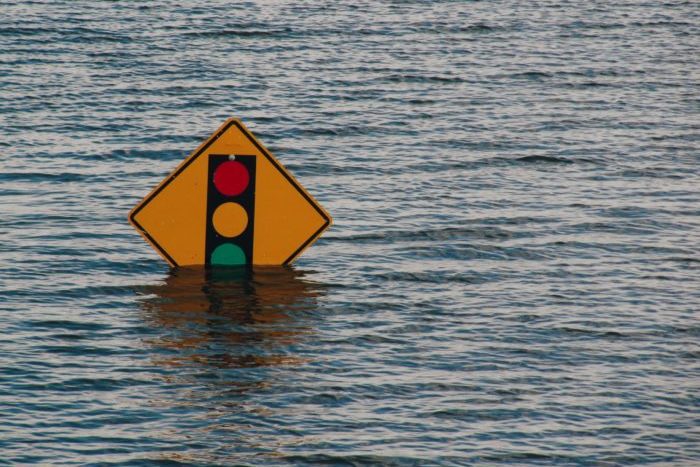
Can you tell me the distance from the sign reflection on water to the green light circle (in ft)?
0.29

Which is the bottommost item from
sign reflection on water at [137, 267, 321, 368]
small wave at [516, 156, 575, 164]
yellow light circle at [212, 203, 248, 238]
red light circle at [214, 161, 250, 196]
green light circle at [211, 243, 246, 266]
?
sign reflection on water at [137, 267, 321, 368]

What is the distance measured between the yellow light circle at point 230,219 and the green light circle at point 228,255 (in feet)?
0.44

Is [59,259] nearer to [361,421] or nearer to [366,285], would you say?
[366,285]

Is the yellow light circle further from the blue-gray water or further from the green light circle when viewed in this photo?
the blue-gray water

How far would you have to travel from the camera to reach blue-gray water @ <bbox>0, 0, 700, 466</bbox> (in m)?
10.1

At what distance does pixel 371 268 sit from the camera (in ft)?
46.7

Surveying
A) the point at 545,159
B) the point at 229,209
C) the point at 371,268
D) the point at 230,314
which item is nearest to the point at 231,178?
the point at 229,209

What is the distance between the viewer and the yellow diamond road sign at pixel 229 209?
1347cm

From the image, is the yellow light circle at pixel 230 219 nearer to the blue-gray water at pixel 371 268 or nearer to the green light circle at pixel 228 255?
the green light circle at pixel 228 255

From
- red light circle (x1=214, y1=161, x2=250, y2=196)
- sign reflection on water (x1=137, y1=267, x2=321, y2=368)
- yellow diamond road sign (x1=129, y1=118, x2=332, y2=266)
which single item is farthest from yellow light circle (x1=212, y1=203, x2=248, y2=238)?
sign reflection on water (x1=137, y1=267, x2=321, y2=368)

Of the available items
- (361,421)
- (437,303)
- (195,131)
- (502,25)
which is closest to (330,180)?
(195,131)

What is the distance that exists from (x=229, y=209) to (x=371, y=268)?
1586mm

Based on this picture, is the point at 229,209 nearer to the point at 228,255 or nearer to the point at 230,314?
the point at 228,255

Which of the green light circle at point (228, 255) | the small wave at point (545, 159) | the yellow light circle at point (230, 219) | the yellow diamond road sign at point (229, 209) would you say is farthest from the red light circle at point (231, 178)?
the small wave at point (545, 159)
